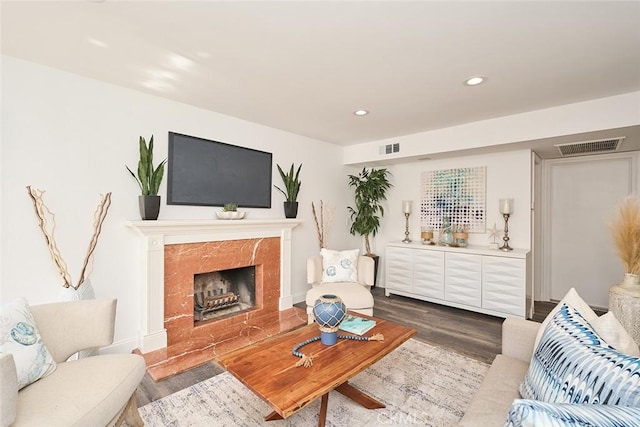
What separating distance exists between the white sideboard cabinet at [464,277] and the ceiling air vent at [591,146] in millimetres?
1255

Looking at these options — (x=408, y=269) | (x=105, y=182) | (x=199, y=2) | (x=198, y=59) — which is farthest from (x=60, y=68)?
(x=408, y=269)

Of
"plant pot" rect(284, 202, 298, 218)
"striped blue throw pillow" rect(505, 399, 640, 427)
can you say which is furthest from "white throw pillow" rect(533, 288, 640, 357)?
"plant pot" rect(284, 202, 298, 218)

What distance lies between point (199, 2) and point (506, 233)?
3.82 meters

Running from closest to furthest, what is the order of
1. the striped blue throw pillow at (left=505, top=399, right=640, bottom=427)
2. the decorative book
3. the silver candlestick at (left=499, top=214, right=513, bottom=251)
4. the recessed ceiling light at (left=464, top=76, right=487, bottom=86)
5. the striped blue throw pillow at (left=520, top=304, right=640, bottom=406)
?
the striped blue throw pillow at (left=505, top=399, right=640, bottom=427) < the striped blue throw pillow at (left=520, top=304, right=640, bottom=406) < the decorative book < the recessed ceiling light at (left=464, top=76, right=487, bottom=86) < the silver candlestick at (left=499, top=214, right=513, bottom=251)

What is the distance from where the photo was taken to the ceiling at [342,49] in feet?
5.10

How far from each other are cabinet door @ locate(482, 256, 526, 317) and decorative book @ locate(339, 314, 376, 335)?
6.72ft

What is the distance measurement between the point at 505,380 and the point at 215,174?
2908mm

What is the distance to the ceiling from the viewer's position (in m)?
1.55

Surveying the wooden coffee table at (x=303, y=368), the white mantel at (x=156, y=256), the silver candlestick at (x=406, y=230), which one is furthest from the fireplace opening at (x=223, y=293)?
the silver candlestick at (x=406, y=230)

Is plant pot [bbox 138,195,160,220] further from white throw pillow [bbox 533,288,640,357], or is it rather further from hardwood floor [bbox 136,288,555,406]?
white throw pillow [bbox 533,288,640,357]

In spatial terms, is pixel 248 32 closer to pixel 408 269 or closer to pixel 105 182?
pixel 105 182

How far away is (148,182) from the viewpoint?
8.34 feet

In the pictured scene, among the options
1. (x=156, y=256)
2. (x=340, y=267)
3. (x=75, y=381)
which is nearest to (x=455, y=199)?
(x=340, y=267)

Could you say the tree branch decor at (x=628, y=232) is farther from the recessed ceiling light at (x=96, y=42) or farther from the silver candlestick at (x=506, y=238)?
the recessed ceiling light at (x=96, y=42)
